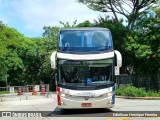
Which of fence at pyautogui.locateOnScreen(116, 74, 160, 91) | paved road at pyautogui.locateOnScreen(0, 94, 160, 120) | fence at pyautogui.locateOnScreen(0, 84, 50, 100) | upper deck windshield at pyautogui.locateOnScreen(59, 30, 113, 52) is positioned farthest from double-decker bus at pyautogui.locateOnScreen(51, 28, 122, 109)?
fence at pyautogui.locateOnScreen(0, 84, 50, 100)

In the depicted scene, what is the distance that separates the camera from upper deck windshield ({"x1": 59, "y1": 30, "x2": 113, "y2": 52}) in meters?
19.2

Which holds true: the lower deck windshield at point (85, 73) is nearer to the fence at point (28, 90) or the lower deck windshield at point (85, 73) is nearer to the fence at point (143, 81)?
the fence at point (143, 81)

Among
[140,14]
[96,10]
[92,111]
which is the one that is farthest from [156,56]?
[92,111]

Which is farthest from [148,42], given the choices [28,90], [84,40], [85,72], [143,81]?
[85,72]

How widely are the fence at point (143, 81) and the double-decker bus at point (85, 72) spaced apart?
59.0 ft

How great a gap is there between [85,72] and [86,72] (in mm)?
56

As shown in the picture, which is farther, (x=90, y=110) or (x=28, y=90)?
(x=28, y=90)

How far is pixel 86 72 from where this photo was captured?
18797mm

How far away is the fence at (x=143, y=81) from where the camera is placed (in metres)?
36.5

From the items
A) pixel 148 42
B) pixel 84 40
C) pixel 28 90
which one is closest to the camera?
pixel 84 40

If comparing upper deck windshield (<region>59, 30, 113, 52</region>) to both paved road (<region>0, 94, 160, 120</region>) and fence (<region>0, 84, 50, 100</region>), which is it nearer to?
paved road (<region>0, 94, 160, 120</region>)

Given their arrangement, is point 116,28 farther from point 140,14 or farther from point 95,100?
point 95,100

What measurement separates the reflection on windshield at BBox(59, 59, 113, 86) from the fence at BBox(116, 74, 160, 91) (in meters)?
18.1

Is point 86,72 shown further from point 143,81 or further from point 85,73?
point 143,81
